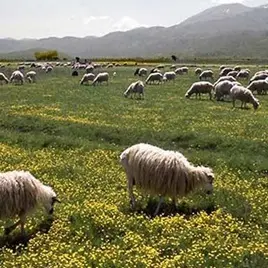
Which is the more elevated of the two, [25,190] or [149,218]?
[25,190]

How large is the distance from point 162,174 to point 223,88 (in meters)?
27.1

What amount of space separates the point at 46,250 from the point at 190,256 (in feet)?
10.8

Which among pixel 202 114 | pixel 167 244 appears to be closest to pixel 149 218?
pixel 167 244

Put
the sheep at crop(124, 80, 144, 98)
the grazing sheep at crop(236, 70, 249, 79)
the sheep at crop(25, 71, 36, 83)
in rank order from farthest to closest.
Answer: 1. the sheep at crop(25, 71, 36, 83)
2. the grazing sheep at crop(236, 70, 249, 79)
3. the sheep at crop(124, 80, 144, 98)

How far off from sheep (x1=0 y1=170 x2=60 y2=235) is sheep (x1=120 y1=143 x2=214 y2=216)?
2.73 meters

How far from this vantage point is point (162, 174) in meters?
13.3

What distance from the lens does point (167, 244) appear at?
11.0 metres

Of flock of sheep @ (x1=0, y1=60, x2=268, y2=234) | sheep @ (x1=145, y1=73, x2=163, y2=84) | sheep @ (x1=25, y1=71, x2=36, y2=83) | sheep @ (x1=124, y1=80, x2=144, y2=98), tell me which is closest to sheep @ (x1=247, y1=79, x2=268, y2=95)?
sheep @ (x1=124, y1=80, x2=144, y2=98)

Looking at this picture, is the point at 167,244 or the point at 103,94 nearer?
the point at 167,244

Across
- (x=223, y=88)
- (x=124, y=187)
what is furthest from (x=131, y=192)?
(x=223, y=88)

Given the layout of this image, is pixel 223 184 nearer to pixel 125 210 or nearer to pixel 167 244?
pixel 125 210

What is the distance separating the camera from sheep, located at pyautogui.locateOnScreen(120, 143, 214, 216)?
524 inches

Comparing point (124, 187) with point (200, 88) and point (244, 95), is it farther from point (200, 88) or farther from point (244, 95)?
point (200, 88)

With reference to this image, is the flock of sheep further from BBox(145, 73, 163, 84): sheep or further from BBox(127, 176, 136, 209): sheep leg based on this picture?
BBox(145, 73, 163, 84): sheep
